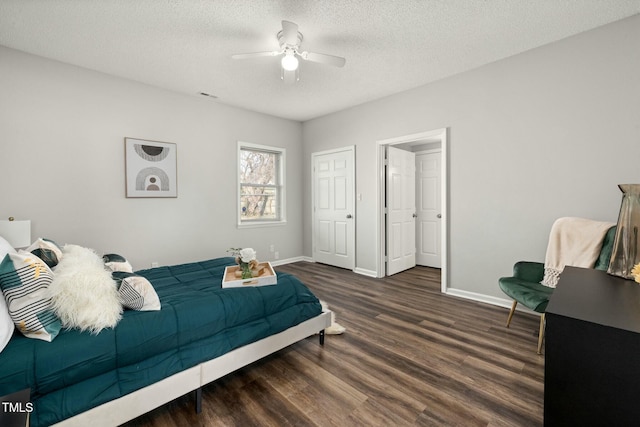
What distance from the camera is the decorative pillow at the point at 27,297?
1283 mm

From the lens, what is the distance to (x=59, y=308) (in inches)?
53.5

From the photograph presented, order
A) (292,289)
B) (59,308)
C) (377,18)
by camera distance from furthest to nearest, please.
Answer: (377,18), (292,289), (59,308)

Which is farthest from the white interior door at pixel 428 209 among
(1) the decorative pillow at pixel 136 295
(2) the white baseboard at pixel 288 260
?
(1) the decorative pillow at pixel 136 295

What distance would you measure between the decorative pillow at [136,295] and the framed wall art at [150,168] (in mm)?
2480

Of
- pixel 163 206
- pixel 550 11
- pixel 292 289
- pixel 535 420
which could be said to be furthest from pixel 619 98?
pixel 163 206

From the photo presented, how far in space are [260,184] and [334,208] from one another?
141 centimetres

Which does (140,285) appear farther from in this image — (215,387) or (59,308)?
(215,387)

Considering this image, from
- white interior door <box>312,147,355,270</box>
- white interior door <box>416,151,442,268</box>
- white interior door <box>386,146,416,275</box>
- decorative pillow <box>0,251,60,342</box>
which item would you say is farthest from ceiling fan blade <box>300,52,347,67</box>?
white interior door <box>416,151,442,268</box>

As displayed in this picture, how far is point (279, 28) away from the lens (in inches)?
101

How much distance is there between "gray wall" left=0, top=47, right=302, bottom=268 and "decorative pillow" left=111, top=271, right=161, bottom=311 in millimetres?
2338

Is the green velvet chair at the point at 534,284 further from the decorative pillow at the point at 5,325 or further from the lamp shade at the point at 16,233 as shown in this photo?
the lamp shade at the point at 16,233

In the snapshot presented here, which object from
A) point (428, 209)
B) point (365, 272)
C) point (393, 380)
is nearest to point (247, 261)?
point (393, 380)

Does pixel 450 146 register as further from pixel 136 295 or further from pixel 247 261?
pixel 136 295

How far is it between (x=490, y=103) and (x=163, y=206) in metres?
4.36
